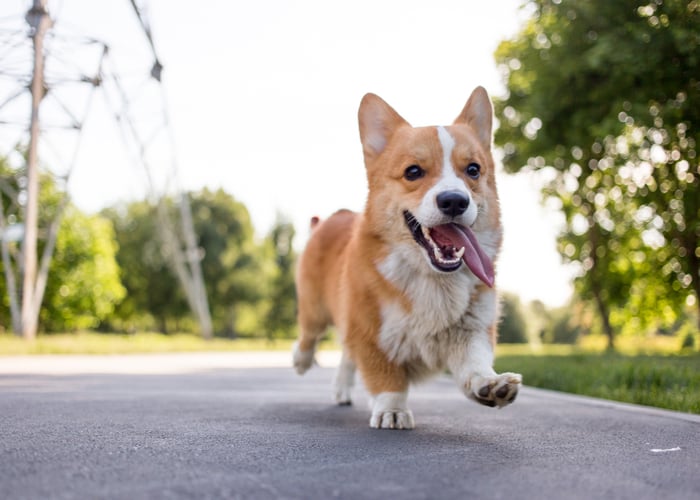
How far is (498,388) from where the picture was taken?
3512mm

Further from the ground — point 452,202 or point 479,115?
point 479,115

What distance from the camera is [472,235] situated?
162 inches

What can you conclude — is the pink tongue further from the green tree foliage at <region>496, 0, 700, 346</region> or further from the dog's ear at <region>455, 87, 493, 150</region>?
the green tree foliage at <region>496, 0, 700, 346</region>

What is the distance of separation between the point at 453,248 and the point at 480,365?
635mm

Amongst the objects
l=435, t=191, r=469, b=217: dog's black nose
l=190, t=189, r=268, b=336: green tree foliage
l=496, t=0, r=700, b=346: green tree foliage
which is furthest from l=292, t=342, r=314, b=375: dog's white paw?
l=190, t=189, r=268, b=336: green tree foliage

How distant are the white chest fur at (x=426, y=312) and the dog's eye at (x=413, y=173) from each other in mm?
378

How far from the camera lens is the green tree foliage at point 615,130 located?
38.0 ft

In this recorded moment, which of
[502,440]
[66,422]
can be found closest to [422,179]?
[502,440]

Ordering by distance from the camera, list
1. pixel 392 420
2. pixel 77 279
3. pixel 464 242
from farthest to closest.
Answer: pixel 77 279
pixel 392 420
pixel 464 242

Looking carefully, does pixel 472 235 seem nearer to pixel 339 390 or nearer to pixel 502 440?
pixel 502 440

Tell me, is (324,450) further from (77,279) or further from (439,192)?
(77,279)

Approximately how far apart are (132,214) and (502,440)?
2256 inches

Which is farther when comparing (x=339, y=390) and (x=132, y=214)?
(x=132, y=214)

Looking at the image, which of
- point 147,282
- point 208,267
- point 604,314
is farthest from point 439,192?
point 147,282
